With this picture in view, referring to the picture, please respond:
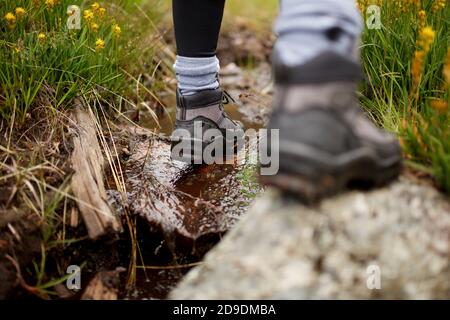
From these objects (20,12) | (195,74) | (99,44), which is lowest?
(195,74)

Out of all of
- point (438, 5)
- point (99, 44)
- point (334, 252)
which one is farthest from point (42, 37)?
point (438, 5)

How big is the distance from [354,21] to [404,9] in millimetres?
1005

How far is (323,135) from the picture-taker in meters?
1.39

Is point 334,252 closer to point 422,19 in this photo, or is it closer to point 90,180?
point 90,180

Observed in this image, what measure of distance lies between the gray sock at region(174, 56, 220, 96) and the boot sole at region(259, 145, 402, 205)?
80 centimetres

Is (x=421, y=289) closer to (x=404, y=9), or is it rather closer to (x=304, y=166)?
(x=304, y=166)

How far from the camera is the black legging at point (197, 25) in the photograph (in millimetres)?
1989

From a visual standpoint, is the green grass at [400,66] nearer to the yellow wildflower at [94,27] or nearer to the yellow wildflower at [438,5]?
the yellow wildflower at [438,5]

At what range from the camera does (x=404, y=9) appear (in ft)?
7.80

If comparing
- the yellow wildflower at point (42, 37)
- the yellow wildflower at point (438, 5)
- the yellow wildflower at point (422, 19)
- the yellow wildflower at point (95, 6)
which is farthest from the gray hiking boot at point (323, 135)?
the yellow wildflower at point (95, 6)

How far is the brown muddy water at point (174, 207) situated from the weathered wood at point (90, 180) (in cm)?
11

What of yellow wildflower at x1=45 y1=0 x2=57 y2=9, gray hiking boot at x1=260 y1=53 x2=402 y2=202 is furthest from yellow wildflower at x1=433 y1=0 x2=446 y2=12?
yellow wildflower at x1=45 y1=0 x2=57 y2=9

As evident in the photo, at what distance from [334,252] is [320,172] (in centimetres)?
21
